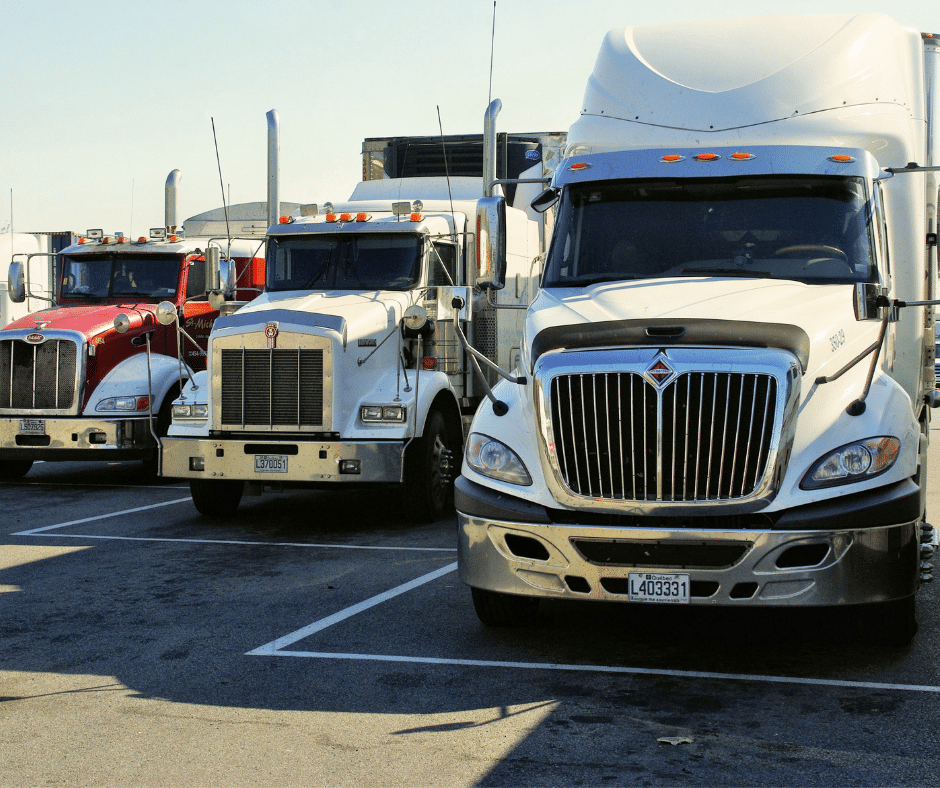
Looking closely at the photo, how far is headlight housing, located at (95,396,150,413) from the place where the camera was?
47.1 ft

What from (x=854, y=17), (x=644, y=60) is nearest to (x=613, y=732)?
(x=644, y=60)

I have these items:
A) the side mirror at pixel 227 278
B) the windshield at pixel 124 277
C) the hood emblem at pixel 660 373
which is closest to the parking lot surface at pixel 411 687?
the hood emblem at pixel 660 373

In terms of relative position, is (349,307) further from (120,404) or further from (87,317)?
(87,317)

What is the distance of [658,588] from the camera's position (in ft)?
19.2

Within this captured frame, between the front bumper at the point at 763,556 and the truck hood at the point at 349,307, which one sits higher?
the truck hood at the point at 349,307

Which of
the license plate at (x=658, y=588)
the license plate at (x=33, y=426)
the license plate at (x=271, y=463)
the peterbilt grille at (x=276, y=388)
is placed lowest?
the license plate at (x=33, y=426)

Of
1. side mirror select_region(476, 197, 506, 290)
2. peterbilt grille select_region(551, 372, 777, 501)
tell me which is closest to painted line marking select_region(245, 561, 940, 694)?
peterbilt grille select_region(551, 372, 777, 501)

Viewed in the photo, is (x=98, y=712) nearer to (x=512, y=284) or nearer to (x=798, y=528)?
(x=798, y=528)

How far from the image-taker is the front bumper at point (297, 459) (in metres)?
Answer: 10.8

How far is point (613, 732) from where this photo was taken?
517 centimetres

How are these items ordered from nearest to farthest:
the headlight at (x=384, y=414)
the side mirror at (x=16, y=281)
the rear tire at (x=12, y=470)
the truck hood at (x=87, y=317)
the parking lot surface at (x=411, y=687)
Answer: the parking lot surface at (x=411, y=687) → the headlight at (x=384, y=414) → the truck hood at (x=87, y=317) → the side mirror at (x=16, y=281) → the rear tire at (x=12, y=470)

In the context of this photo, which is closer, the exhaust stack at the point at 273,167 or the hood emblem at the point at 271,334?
the hood emblem at the point at 271,334

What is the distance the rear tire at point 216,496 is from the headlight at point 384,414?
164 cm

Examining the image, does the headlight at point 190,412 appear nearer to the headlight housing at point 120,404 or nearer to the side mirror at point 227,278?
the side mirror at point 227,278
